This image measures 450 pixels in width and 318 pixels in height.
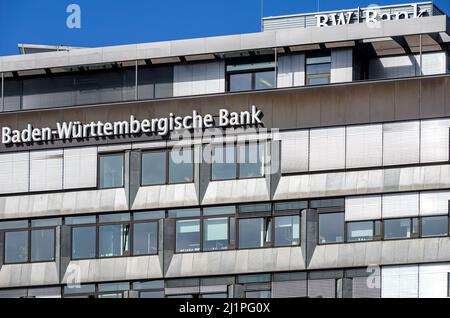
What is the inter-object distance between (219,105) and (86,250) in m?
10.4

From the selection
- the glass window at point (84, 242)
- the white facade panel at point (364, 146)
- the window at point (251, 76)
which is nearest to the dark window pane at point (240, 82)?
the window at point (251, 76)

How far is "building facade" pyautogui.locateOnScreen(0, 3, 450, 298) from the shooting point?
66.3 metres

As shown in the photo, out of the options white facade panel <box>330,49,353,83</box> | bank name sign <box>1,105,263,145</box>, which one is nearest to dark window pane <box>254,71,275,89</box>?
bank name sign <box>1,105,263,145</box>

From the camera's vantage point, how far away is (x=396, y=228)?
65938 millimetres

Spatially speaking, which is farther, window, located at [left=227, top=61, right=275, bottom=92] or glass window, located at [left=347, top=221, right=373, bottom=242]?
window, located at [left=227, top=61, right=275, bottom=92]

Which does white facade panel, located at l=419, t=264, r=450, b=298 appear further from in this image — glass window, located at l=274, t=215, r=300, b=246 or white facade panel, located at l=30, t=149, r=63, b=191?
white facade panel, located at l=30, t=149, r=63, b=191

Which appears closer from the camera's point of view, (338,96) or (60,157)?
(338,96)

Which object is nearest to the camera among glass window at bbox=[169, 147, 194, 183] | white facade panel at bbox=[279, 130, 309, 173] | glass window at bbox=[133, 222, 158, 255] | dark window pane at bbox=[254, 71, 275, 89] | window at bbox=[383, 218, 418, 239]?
window at bbox=[383, 218, 418, 239]

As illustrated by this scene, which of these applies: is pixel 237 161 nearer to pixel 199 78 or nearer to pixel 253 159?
pixel 253 159

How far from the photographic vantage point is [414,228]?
6562cm

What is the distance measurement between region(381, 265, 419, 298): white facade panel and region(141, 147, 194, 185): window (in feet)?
38.2

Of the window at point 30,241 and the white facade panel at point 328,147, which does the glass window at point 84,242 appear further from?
the white facade panel at point 328,147
